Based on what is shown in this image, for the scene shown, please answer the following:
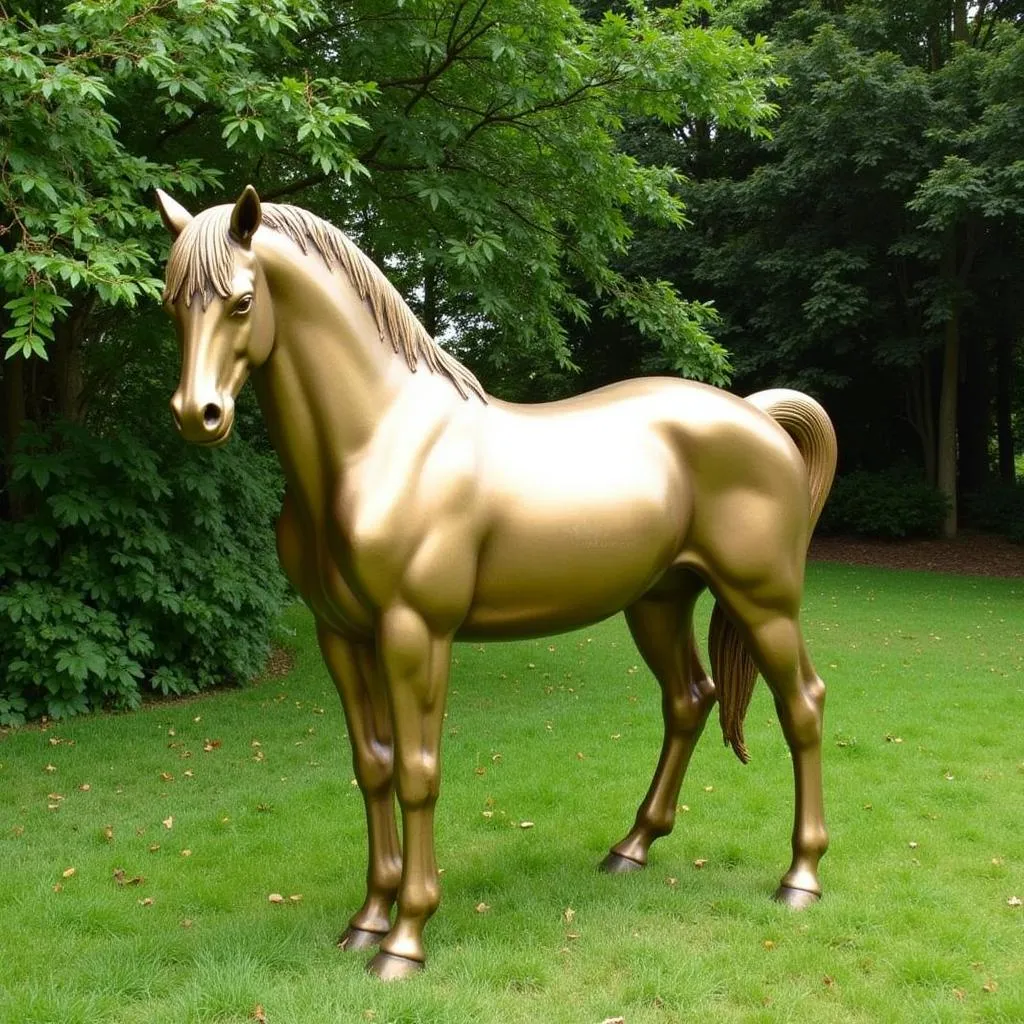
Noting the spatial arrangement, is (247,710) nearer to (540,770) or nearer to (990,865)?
(540,770)

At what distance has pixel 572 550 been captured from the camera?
341 cm

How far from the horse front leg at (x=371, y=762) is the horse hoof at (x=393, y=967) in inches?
9.9

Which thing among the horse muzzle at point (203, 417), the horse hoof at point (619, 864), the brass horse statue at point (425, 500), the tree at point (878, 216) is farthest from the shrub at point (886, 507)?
the horse muzzle at point (203, 417)

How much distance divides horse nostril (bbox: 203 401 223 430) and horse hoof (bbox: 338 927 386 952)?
6.64 ft

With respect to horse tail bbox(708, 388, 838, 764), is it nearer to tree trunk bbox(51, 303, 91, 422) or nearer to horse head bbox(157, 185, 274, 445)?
horse head bbox(157, 185, 274, 445)

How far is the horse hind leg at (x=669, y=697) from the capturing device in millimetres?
→ 4250

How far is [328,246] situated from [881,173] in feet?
60.2

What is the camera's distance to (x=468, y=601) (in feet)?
10.5

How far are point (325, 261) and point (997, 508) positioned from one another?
70.0 ft

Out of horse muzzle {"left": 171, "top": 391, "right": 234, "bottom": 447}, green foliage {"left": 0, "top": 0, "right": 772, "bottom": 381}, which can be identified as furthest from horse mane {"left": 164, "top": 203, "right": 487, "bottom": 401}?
green foliage {"left": 0, "top": 0, "right": 772, "bottom": 381}

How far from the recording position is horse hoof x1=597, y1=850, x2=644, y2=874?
14.0 ft

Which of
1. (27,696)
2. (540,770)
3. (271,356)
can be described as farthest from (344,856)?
(27,696)

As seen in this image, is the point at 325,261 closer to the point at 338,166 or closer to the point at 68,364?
the point at 338,166

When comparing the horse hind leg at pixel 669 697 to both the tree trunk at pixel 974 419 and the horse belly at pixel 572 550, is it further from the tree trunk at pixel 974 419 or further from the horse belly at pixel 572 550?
the tree trunk at pixel 974 419
